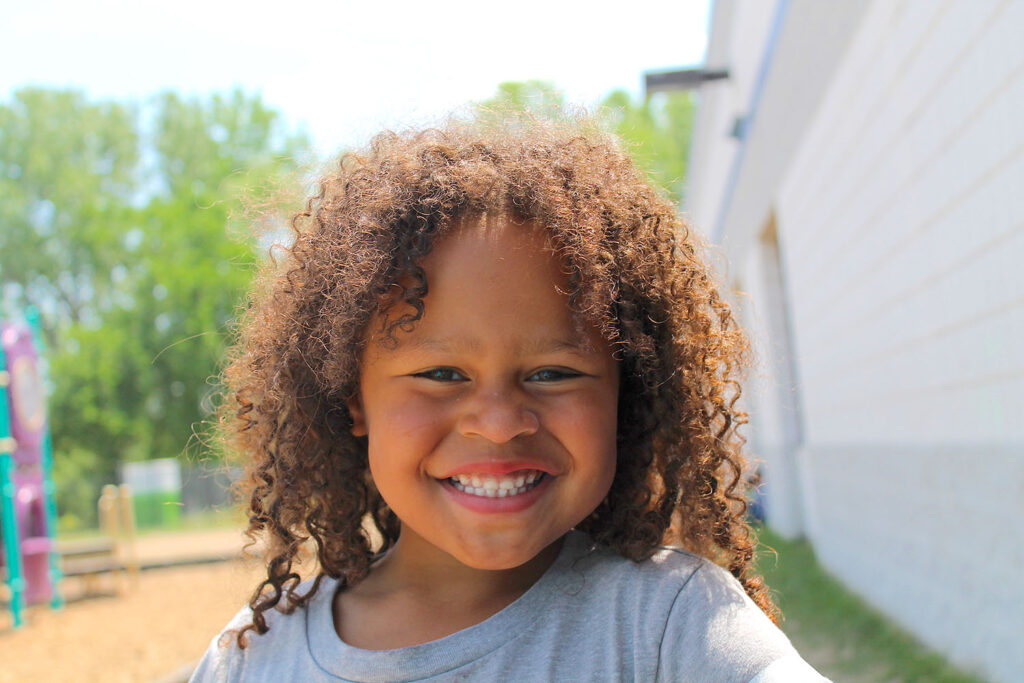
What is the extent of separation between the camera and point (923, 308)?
3.64m

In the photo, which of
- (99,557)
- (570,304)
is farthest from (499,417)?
(99,557)

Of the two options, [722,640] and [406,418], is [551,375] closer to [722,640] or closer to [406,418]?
[406,418]

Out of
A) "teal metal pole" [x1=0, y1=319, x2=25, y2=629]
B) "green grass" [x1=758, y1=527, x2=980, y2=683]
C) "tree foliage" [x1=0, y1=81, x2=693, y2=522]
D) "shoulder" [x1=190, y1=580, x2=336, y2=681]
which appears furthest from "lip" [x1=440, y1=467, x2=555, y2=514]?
"tree foliage" [x1=0, y1=81, x2=693, y2=522]

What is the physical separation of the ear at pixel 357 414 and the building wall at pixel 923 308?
2.59 ft

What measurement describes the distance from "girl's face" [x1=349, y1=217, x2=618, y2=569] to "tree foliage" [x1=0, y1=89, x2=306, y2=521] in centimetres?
2852

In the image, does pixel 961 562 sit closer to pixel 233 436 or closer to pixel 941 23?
pixel 941 23

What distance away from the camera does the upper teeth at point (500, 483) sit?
60.7 inches

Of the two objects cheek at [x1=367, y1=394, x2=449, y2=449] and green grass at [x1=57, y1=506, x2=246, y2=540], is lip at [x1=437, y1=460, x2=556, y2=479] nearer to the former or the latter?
cheek at [x1=367, y1=394, x2=449, y2=449]

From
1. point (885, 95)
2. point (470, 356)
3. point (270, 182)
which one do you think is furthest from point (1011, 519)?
point (270, 182)

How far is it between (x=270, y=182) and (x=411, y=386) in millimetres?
803

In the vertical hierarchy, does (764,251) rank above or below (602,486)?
above

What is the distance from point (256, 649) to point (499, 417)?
695mm

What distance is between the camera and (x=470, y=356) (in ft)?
4.96

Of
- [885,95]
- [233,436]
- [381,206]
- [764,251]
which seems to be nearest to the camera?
[381,206]
